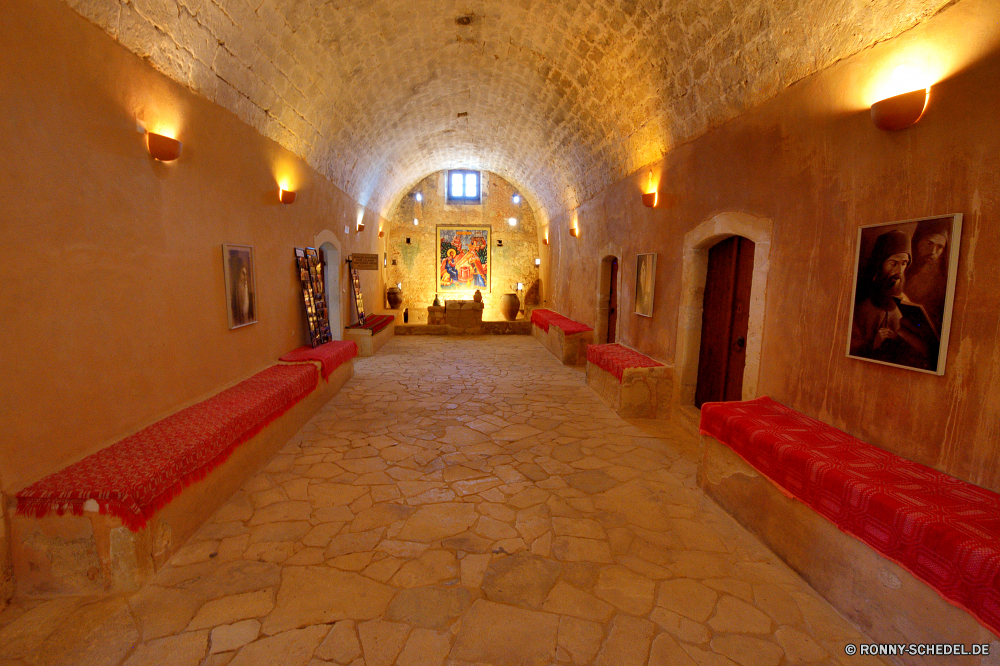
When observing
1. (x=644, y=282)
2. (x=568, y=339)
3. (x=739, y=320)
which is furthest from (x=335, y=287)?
(x=739, y=320)

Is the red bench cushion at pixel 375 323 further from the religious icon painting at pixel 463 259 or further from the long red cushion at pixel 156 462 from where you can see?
the long red cushion at pixel 156 462

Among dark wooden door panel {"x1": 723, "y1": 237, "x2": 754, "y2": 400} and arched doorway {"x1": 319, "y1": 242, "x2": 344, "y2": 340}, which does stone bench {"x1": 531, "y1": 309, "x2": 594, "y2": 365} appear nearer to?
dark wooden door panel {"x1": 723, "y1": 237, "x2": 754, "y2": 400}

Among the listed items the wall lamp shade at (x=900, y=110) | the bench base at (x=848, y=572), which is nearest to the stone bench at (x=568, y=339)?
the bench base at (x=848, y=572)

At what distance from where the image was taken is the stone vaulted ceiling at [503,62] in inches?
153

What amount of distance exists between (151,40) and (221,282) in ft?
7.57

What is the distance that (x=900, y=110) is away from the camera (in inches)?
121

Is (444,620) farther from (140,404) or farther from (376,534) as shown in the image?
(140,404)

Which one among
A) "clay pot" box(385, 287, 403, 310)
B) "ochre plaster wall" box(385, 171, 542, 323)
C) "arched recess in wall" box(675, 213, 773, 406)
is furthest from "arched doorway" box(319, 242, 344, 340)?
"arched recess in wall" box(675, 213, 773, 406)

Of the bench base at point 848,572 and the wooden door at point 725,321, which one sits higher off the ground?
the wooden door at point 725,321

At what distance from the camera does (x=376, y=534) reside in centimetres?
367

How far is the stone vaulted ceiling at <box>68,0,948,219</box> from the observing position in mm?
3893

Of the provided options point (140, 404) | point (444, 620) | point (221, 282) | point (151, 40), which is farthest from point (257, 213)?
point (444, 620)

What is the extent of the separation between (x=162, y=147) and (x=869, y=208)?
580 centimetres

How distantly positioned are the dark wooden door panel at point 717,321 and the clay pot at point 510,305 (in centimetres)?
1082
